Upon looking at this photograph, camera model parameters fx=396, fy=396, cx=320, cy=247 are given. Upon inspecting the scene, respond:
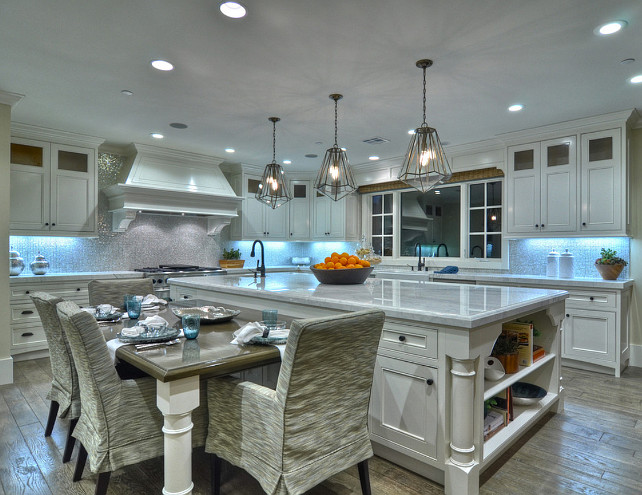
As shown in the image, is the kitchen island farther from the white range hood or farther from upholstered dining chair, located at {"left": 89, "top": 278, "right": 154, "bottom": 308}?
the white range hood

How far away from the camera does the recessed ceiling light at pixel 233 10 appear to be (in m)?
2.17

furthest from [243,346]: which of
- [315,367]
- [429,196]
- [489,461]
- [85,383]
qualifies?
[429,196]

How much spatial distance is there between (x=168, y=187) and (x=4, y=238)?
1930mm

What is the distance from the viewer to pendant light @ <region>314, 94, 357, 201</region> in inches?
134

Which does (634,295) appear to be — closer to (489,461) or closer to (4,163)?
(489,461)

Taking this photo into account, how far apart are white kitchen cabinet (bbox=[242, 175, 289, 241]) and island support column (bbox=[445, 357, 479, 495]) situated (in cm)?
→ 473

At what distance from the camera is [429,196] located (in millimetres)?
6016

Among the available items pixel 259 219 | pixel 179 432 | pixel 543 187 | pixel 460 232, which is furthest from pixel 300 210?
pixel 179 432

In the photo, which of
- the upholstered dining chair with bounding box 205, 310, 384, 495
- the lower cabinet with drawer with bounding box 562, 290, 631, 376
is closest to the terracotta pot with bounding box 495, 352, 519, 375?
the upholstered dining chair with bounding box 205, 310, 384, 495

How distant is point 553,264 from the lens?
4.25m

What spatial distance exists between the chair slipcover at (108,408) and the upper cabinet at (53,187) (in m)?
3.38

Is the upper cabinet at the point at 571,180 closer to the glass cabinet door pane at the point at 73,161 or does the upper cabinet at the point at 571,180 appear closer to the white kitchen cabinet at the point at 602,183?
the white kitchen cabinet at the point at 602,183

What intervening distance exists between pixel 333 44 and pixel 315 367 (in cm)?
213

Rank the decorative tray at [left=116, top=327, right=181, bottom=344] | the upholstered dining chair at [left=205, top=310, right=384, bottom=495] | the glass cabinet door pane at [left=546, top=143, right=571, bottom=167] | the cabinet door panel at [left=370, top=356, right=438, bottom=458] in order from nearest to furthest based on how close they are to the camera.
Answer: the upholstered dining chair at [left=205, top=310, right=384, bottom=495]
the decorative tray at [left=116, top=327, right=181, bottom=344]
the cabinet door panel at [left=370, top=356, right=438, bottom=458]
the glass cabinet door pane at [left=546, top=143, right=571, bottom=167]
